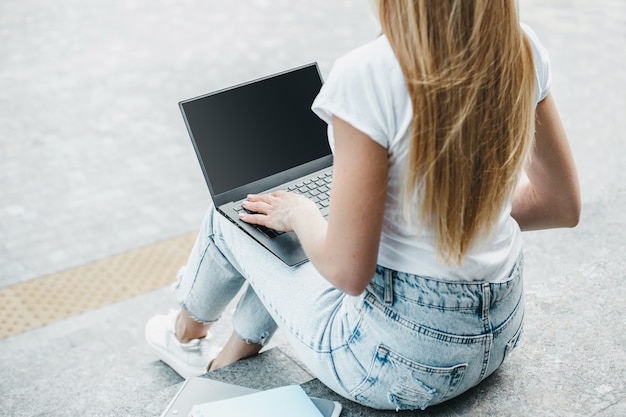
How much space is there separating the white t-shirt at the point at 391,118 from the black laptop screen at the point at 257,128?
1.78 feet

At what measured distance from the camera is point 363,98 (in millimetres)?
1264

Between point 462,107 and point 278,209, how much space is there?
49 cm

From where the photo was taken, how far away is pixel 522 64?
4.37 feet

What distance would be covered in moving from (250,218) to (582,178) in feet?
8.58

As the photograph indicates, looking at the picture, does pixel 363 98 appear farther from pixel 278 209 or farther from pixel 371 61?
pixel 278 209

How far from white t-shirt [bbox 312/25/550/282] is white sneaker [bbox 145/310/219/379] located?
939 mm

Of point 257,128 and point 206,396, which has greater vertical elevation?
point 257,128

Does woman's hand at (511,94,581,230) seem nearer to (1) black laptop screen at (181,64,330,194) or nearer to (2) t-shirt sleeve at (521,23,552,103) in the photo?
(2) t-shirt sleeve at (521,23,552,103)

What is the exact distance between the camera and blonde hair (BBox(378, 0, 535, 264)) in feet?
4.09

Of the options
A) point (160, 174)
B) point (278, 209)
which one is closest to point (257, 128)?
point (278, 209)

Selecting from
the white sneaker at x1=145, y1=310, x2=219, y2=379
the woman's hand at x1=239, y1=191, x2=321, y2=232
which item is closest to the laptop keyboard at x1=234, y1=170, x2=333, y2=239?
the woman's hand at x1=239, y1=191, x2=321, y2=232

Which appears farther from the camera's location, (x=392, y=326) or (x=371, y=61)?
(x=392, y=326)

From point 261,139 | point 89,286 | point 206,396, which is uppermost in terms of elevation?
point 261,139

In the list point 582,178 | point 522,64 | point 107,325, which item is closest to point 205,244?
point 522,64
